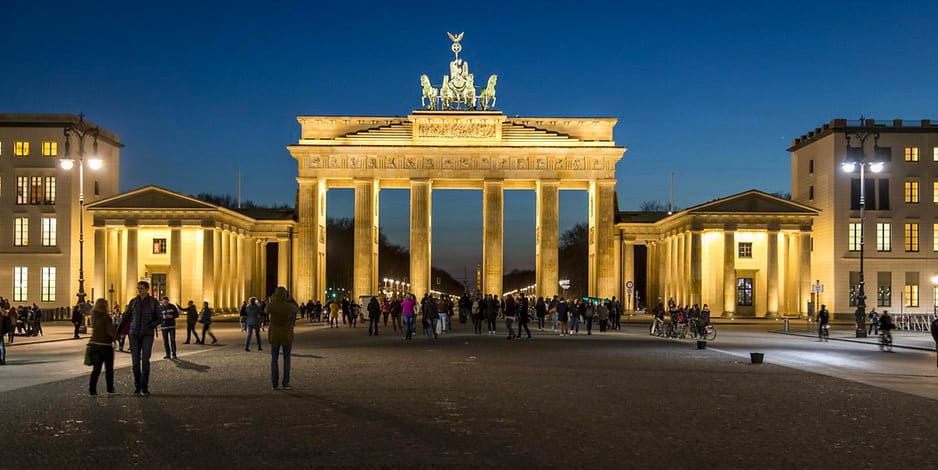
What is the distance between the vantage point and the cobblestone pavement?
1078 cm

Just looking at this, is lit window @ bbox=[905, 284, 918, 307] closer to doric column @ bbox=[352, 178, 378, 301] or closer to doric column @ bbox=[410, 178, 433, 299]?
doric column @ bbox=[410, 178, 433, 299]

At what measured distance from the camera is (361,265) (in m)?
79.6

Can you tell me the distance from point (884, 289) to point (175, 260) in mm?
53098

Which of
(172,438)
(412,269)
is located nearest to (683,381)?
(172,438)

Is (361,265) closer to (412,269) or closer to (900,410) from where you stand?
(412,269)

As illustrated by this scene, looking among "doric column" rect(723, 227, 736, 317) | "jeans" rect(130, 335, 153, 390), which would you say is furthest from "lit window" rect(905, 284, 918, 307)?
"jeans" rect(130, 335, 153, 390)

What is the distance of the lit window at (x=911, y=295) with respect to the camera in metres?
67.8

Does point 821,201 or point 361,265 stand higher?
point 821,201

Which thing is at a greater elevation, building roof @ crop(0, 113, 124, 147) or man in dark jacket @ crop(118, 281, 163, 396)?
building roof @ crop(0, 113, 124, 147)

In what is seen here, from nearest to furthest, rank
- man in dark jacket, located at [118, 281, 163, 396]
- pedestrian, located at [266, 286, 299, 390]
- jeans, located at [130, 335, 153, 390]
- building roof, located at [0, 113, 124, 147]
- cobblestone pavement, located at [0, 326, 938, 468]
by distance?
cobblestone pavement, located at [0, 326, 938, 468] → jeans, located at [130, 335, 153, 390] → man in dark jacket, located at [118, 281, 163, 396] → pedestrian, located at [266, 286, 299, 390] → building roof, located at [0, 113, 124, 147]

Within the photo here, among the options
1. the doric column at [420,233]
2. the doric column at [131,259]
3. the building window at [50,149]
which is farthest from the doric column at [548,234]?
the building window at [50,149]

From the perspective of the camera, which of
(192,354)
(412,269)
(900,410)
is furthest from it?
(412,269)

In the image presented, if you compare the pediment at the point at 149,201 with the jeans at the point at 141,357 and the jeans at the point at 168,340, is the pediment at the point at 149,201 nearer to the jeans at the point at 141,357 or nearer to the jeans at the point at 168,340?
the jeans at the point at 168,340

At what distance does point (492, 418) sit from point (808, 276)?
61839mm
